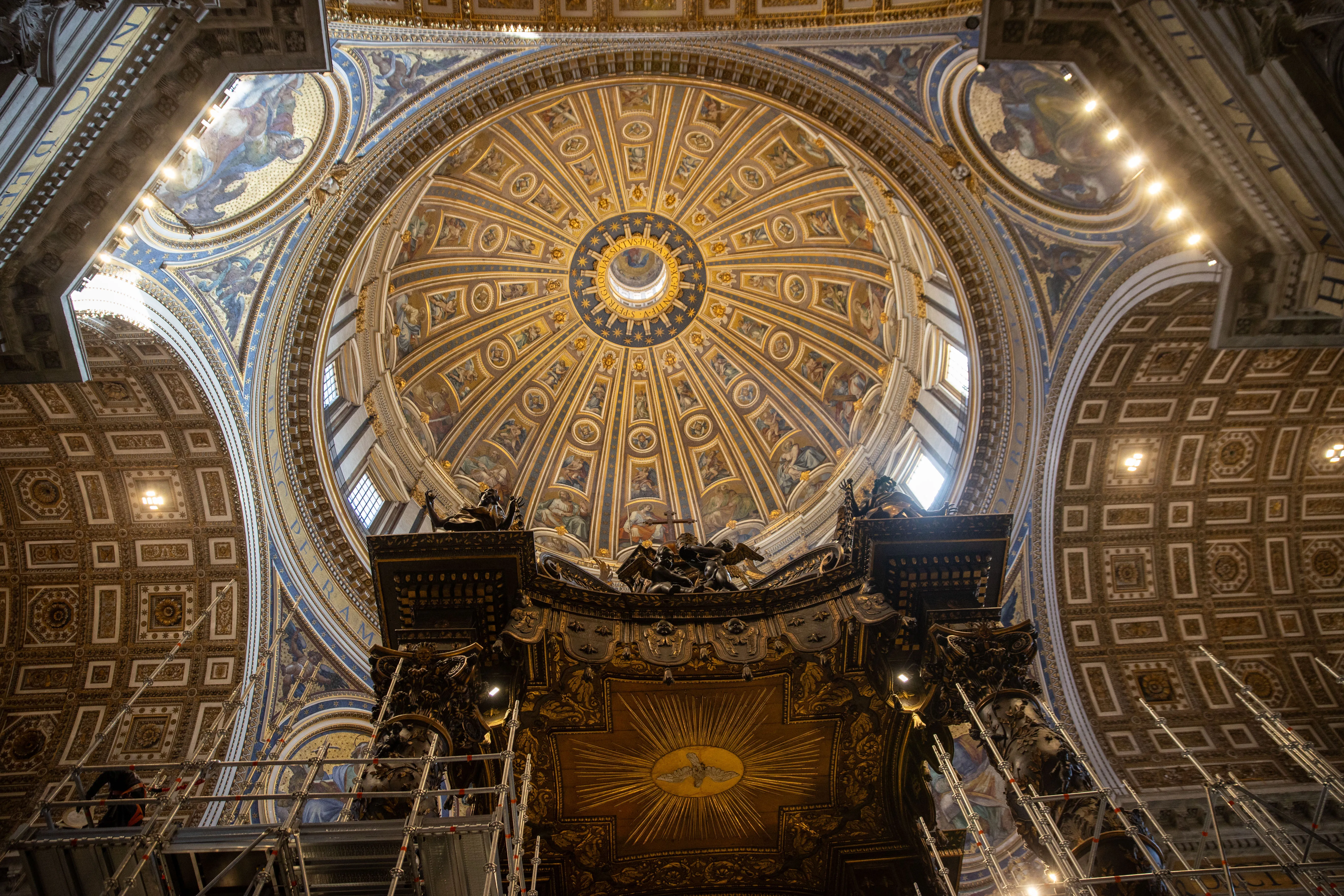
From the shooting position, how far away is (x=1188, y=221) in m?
9.70

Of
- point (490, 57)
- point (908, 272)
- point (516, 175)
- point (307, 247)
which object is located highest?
point (516, 175)

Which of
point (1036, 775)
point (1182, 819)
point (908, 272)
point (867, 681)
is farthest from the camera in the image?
point (908, 272)

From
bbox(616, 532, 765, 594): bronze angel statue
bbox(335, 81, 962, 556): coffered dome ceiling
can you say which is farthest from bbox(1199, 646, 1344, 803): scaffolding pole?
bbox(335, 81, 962, 556): coffered dome ceiling

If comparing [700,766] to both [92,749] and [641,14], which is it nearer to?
[92,749]

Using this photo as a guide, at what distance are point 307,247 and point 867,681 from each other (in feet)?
37.8

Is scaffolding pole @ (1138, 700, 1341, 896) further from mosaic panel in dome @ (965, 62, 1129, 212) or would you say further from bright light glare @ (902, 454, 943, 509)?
bright light glare @ (902, 454, 943, 509)

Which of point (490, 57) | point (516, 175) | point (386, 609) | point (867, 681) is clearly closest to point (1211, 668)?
point (867, 681)

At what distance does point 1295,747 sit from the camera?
37.2 feet

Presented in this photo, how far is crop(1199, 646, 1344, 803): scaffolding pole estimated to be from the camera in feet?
28.6

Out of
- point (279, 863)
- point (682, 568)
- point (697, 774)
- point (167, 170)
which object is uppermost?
point (167, 170)

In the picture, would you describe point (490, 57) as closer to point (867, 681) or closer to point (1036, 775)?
point (867, 681)

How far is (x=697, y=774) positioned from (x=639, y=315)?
20.2m

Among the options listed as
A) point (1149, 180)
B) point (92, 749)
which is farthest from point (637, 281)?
point (92, 749)

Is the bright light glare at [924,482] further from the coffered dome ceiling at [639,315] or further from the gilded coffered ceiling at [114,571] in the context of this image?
the gilded coffered ceiling at [114,571]
